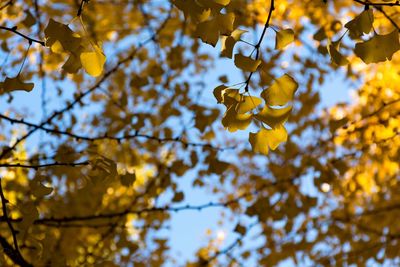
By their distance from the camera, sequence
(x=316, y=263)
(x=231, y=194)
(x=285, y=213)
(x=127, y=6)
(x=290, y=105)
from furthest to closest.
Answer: (x=231, y=194), (x=127, y=6), (x=316, y=263), (x=285, y=213), (x=290, y=105)

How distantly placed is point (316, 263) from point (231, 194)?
1.70 metres

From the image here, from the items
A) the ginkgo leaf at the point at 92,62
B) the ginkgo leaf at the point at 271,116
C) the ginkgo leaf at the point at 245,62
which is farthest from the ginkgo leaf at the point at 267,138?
the ginkgo leaf at the point at 92,62

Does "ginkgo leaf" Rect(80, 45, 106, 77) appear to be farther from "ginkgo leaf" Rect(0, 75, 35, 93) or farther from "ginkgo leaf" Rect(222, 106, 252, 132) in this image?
"ginkgo leaf" Rect(222, 106, 252, 132)

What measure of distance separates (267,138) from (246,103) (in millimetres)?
120

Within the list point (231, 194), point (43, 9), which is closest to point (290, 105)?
point (43, 9)

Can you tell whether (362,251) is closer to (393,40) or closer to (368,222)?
(368,222)

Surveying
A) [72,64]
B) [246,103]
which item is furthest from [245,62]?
[72,64]

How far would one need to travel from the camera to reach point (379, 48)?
1223 millimetres

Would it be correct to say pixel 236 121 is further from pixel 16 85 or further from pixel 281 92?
pixel 16 85

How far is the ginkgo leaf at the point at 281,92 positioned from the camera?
1.18 metres

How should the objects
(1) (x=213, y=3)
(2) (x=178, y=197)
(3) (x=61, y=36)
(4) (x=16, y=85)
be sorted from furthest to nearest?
(2) (x=178, y=197) → (4) (x=16, y=85) → (3) (x=61, y=36) → (1) (x=213, y=3)

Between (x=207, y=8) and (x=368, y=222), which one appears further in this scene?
(x=368, y=222)

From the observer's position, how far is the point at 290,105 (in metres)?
1.20

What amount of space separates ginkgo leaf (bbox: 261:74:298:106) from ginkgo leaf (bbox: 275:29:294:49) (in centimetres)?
8
